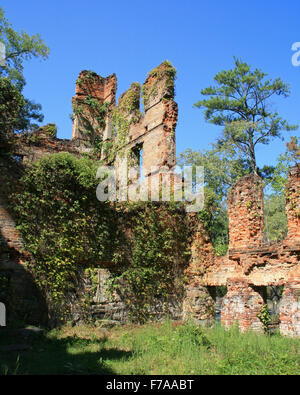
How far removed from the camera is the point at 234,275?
37.7ft

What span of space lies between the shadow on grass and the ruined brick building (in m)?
2.00

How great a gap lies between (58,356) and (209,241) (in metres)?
7.08

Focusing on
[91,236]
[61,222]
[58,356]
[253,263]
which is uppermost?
[61,222]

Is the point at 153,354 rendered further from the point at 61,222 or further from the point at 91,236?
the point at 61,222

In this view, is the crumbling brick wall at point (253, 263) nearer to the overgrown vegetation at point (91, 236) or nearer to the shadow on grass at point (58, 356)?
the overgrown vegetation at point (91, 236)

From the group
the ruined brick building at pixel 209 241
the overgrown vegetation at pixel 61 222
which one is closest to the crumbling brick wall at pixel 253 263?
the ruined brick building at pixel 209 241

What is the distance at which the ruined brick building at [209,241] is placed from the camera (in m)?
10.1

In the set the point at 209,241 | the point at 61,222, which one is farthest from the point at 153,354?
the point at 209,241

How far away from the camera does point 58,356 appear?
24.3ft

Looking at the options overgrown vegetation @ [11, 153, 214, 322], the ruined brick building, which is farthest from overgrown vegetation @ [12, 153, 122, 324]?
the ruined brick building

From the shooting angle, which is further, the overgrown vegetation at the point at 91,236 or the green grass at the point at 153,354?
the overgrown vegetation at the point at 91,236

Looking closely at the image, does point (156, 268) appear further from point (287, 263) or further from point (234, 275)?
point (287, 263)
